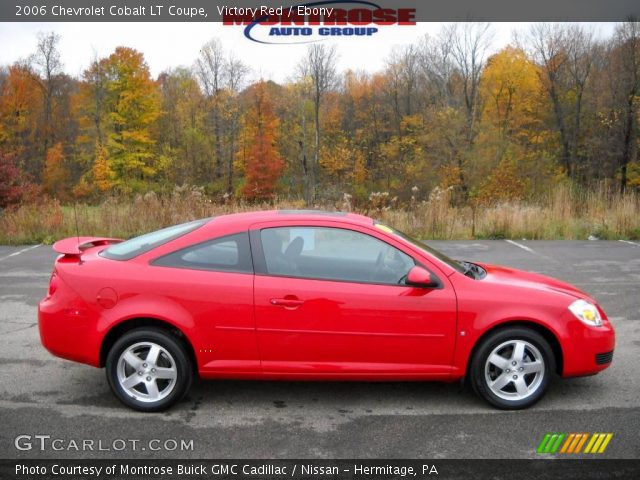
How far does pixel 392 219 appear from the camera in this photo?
1567cm

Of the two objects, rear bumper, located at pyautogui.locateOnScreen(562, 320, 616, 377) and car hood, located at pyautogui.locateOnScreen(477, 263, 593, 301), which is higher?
car hood, located at pyautogui.locateOnScreen(477, 263, 593, 301)

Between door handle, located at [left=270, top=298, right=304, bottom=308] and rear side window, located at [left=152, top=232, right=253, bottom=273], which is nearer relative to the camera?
door handle, located at [left=270, top=298, right=304, bottom=308]

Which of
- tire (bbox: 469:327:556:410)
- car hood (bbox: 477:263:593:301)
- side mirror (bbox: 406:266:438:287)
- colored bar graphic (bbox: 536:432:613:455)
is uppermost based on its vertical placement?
side mirror (bbox: 406:266:438:287)

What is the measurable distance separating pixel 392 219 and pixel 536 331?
1115cm

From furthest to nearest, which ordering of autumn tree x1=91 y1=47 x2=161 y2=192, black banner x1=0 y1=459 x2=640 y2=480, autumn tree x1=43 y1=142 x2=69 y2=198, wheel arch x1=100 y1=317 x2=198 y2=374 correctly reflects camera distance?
autumn tree x1=43 y1=142 x2=69 y2=198, autumn tree x1=91 y1=47 x2=161 y2=192, wheel arch x1=100 y1=317 x2=198 y2=374, black banner x1=0 y1=459 x2=640 y2=480

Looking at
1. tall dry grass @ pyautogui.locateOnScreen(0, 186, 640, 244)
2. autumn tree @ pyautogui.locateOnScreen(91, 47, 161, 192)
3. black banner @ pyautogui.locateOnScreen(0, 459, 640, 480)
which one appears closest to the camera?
black banner @ pyautogui.locateOnScreen(0, 459, 640, 480)

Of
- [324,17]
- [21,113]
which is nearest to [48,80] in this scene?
[21,113]

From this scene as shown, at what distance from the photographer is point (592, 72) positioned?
4594cm

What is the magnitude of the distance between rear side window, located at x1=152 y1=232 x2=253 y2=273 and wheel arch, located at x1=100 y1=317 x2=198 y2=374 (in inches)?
17.0

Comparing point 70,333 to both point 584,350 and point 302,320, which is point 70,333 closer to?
point 302,320

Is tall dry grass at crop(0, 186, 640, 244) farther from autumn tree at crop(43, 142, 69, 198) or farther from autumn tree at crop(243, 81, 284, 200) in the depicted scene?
autumn tree at crop(43, 142, 69, 198)

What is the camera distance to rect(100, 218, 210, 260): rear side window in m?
4.69

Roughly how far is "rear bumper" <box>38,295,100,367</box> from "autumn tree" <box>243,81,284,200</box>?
44.3 metres

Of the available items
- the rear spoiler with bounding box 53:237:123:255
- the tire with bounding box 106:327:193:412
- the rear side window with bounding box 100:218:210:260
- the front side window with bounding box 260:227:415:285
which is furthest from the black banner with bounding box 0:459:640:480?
the rear spoiler with bounding box 53:237:123:255
